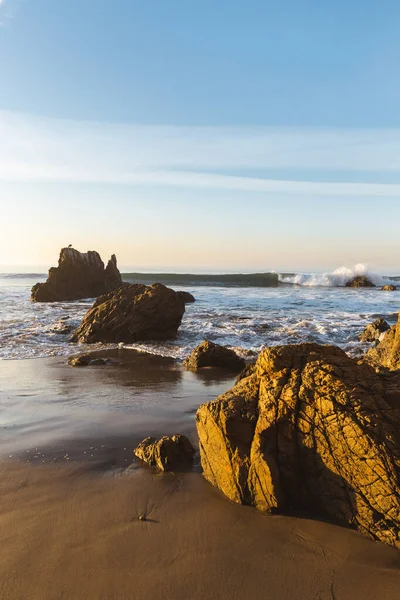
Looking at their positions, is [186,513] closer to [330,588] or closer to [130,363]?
[330,588]

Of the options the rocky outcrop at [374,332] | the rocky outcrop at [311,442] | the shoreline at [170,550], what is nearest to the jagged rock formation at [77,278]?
the rocky outcrop at [374,332]

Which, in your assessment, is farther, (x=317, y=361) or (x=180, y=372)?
(x=180, y=372)

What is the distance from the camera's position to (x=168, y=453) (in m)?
4.32

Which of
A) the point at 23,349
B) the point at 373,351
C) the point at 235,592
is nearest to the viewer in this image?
the point at 235,592

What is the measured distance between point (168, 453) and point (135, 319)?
31.4 ft

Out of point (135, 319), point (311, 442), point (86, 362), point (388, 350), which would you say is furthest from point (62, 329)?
point (311, 442)

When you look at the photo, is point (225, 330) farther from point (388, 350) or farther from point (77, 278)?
point (77, 278)

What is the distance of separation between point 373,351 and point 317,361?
402 cm

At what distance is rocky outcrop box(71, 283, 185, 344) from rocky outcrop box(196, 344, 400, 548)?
967cm

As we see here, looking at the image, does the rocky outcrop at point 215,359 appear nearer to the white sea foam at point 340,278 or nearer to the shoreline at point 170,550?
the shoreline at point 170,550

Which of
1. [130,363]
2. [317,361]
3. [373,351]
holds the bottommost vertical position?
[130,363]

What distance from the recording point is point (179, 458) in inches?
171

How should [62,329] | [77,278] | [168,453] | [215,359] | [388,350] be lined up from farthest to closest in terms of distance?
[77,278] → [62,329] → [215,359] → [388,350] → [168,453]

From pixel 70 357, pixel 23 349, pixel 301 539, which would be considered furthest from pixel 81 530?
pixel 23 349
